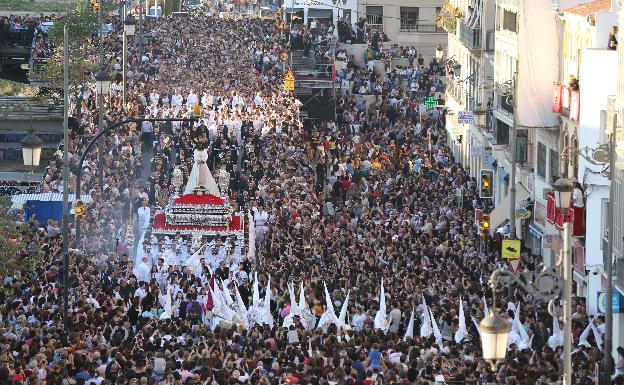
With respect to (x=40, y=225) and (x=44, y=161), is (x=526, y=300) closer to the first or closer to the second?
(x=40, y=225)

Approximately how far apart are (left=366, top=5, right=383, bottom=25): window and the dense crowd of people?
19.7m

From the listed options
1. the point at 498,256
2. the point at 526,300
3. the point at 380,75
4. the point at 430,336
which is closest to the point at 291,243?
the point at 498,256

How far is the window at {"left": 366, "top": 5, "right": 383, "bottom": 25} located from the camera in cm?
11273

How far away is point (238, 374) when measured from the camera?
115 ft

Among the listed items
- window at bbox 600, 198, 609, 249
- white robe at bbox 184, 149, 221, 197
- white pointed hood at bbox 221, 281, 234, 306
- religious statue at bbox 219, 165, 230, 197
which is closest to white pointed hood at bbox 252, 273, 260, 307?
white pointed hood at bbox 221, 281, 234, 306

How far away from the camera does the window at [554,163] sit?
186ft

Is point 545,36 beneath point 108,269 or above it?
above

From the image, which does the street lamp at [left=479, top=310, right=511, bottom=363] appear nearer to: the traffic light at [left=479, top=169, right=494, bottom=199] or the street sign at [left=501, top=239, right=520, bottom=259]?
the street sign at [left=501, top=239, right=520, bottom=259]

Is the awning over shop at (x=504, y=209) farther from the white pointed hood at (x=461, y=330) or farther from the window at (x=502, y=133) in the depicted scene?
the white pointed hood at (x=461, y=330)

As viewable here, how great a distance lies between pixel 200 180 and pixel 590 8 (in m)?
11.8

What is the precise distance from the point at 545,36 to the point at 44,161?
29.7 metres

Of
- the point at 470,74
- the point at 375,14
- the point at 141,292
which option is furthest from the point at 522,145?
the point at 375,14

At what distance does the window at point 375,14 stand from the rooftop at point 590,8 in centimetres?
5539

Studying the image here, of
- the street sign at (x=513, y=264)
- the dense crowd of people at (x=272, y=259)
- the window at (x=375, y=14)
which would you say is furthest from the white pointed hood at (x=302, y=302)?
the window at (x=375, y=14)
